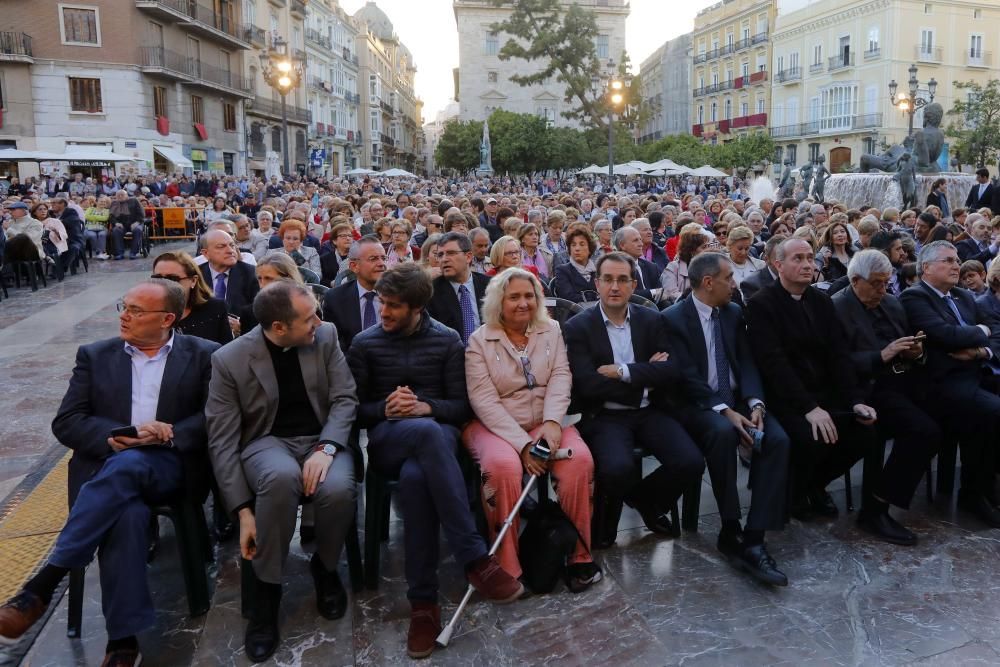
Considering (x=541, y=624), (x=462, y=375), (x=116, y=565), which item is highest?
(x=462, y=375)

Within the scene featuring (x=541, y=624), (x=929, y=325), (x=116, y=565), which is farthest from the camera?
(x=929, y=325)

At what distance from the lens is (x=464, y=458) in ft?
12.5

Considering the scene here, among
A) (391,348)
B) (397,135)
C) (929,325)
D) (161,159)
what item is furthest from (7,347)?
(397,135)

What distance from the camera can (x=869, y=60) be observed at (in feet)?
131

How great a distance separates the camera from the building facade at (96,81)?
93.5 feet

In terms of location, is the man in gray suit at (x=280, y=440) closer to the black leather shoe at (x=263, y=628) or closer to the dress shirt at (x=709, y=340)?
the black leather shoe at (x=263, y=628)

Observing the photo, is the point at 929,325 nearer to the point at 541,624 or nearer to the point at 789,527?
the point at 789,527

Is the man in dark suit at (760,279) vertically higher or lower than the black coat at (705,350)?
higher

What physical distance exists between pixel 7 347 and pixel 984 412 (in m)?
8.74

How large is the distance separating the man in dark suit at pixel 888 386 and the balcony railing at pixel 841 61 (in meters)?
42.8

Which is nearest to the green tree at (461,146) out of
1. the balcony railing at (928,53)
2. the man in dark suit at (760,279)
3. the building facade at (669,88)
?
the building facade at (669,88)

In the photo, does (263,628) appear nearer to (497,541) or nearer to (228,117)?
(497,541)

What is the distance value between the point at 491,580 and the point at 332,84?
59.5m

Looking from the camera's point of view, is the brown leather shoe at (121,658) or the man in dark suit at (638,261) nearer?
Answer: the brown leather shoe at (121,658)
